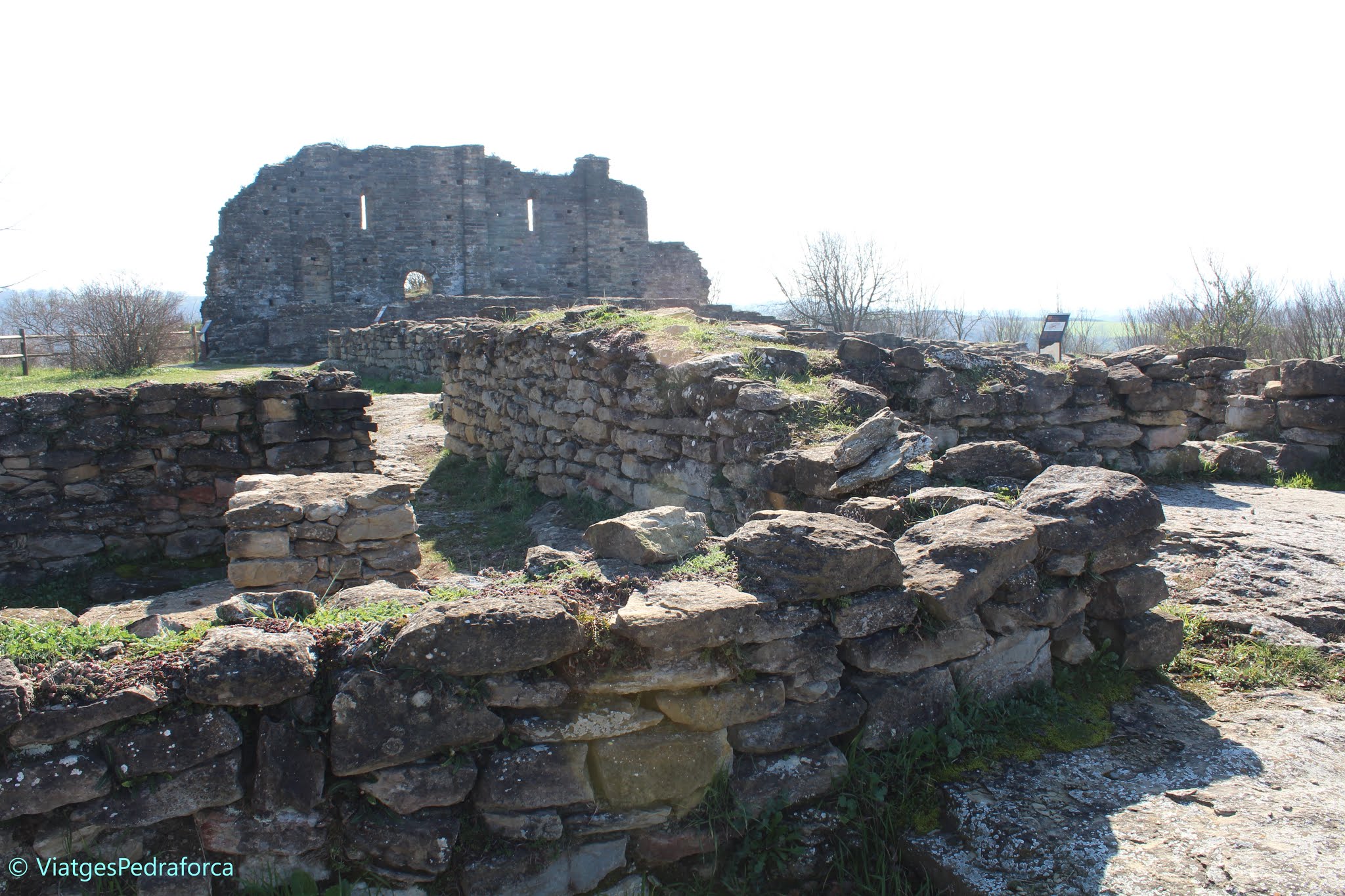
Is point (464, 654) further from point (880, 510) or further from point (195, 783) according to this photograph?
point (880, 510)

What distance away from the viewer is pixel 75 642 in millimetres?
2535

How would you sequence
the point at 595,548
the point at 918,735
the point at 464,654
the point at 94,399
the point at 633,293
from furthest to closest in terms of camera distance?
the point at 633,293 → the point at 94,399 → the point at 595,548 → the point at 918,735 → the point at 464,654

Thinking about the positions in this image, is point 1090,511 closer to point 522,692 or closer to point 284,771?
point 522,692

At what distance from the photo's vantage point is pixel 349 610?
2.89 m

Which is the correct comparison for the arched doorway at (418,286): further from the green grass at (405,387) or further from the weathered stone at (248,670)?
the weathered stone at (248,670)

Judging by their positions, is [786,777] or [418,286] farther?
[418,286]

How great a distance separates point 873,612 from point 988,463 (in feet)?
7.03

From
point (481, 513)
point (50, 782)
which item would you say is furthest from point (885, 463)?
point (481, 513)

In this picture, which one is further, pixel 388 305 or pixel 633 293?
pixel 633 293

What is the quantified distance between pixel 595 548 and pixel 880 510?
1434 millimetres

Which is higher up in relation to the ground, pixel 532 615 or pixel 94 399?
pixel 94 399

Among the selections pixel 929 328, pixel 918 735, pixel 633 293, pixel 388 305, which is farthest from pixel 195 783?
pixel 929 328

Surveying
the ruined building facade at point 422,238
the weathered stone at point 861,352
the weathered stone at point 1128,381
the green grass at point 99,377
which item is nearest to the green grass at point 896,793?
the weathered stone at point 861,352

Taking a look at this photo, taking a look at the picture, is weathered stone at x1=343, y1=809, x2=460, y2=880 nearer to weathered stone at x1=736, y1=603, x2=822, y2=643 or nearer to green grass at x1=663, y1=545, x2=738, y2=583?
weathered stone at x1=736, y1=603, x2=822, y2=643
